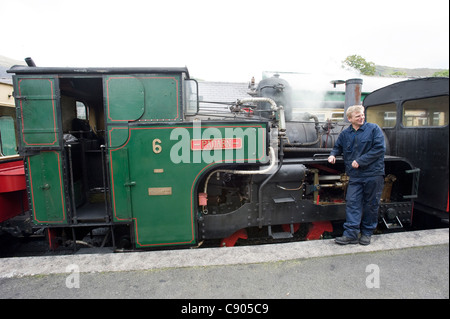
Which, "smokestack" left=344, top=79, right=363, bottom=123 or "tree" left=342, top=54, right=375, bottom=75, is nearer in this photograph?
"smokestack" left=344, top=79, right=363, bottom=123

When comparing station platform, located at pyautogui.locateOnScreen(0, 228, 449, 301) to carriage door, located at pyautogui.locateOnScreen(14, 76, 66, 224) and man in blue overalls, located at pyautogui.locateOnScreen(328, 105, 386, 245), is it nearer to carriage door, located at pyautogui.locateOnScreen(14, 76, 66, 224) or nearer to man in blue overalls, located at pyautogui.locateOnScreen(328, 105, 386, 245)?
man in blue overalls, located at pyautogui.locateOnScreen(328, 105, 386, 245)

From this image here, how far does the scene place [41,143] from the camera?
2854mm

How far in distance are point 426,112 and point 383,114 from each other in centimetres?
85

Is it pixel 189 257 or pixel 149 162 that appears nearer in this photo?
pixel 189 257

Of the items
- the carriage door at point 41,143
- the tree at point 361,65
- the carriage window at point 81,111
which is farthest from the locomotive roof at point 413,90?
the tree at point 361,65

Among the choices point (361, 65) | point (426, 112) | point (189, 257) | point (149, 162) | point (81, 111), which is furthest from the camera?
point (361, 65)

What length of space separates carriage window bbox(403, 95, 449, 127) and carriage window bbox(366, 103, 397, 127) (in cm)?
21

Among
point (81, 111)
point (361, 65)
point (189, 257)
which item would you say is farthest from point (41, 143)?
point (361, 65)

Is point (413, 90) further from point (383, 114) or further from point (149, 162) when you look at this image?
point (149, 162)

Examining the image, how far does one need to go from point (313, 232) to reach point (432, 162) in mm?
1896

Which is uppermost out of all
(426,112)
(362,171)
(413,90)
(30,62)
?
(30,62)

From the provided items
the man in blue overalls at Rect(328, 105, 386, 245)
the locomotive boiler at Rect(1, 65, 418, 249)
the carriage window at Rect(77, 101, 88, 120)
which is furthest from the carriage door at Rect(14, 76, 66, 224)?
the man in blue overalls at Rect(328, 105, 386, 245)

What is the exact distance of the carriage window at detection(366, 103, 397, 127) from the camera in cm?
428

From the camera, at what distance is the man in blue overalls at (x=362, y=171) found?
2855 mm
